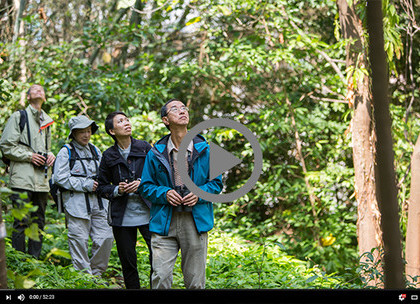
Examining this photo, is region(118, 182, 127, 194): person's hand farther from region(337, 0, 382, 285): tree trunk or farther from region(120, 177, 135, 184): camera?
region(337, 0, 382, 285): tree trunk

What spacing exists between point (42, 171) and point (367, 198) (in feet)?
12.7

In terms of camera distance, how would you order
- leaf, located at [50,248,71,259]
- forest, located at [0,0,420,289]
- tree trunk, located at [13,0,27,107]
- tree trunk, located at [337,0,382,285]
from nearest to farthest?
leaf, located at [50,248,71,259] → tree trunk, located at [337,0,382,285] → forest, located at [0,0,420,289] → tree trunk, located at [13,0,27,107]

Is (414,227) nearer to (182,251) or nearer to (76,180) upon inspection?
(182,251)

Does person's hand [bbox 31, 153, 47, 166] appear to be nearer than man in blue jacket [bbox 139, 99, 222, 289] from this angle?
No

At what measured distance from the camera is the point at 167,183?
3.25 metres

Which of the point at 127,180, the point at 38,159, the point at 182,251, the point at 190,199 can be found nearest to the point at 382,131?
the point at 190,199

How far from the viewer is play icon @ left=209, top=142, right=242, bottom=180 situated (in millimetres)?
3120

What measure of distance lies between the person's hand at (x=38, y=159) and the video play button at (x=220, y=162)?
248cm

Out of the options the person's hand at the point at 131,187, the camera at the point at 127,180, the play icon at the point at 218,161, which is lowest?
the person's hand at the point at 131,187

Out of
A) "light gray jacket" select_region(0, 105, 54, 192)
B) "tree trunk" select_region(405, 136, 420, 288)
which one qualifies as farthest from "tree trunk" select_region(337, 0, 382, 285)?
"light gray jacket" select_region(0, 105, 54, 192)

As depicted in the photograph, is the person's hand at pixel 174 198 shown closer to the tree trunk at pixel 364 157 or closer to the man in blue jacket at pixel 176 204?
the man in blue jacket at pixel 176 204

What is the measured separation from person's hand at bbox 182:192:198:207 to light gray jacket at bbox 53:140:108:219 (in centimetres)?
194

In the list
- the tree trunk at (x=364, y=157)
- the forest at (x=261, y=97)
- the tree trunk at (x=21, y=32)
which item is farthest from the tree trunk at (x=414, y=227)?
the tree trunk at (x=21, y=32)

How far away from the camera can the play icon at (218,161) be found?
3.12 meters
